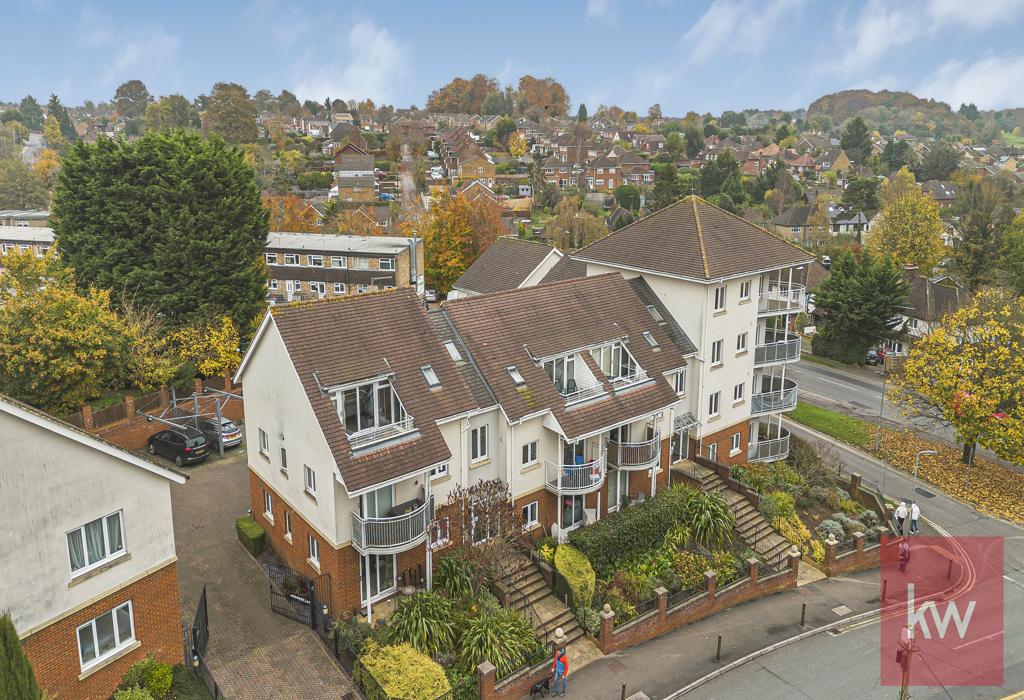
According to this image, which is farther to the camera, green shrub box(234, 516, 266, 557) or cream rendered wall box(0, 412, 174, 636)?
green shrub box(234, 516, 266, 557)

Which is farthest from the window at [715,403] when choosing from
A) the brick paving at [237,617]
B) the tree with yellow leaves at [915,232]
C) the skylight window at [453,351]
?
the tree with yellow leaves at [915,232]

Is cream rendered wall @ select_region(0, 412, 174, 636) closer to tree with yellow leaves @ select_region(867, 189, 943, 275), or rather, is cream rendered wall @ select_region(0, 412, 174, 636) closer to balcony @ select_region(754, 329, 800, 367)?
balcony @ select_region(754, 329, 800, 367)

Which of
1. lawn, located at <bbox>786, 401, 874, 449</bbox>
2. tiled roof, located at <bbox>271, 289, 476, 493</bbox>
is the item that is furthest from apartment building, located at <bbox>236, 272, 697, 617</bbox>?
lawn, located at <bbox>786, 401, 874, 449</bbox>

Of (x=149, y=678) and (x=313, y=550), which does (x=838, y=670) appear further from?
(x=149, y=678)

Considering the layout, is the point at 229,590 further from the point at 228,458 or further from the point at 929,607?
the point at 929,607

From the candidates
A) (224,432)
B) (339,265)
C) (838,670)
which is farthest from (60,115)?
(838,670)

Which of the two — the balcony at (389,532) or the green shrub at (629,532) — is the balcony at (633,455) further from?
the balcony at (389,532)
